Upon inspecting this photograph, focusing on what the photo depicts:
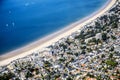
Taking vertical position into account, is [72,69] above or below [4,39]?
below

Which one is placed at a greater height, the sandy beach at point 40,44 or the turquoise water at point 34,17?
the turquoise water at point 34,17

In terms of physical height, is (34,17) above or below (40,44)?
above

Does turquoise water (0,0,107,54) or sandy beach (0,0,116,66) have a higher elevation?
turquoise water (0,0,107,54)

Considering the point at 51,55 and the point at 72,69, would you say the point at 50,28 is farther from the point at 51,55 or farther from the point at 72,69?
the point at 72,69

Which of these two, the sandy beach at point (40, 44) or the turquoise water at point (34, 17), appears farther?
the turquoise water at point (34, 17)

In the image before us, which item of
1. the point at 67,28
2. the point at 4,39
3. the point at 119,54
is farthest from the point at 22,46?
the point at 119,54

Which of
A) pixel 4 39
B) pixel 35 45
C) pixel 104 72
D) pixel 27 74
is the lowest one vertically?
pixel 104 72

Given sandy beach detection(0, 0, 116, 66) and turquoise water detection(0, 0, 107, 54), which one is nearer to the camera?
sandy beach detection(0, 0, 116, 66)

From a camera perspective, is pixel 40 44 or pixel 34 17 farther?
pixel 34 17
